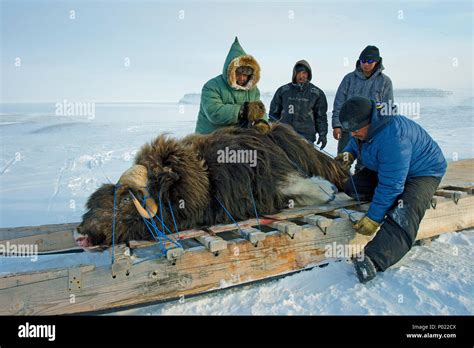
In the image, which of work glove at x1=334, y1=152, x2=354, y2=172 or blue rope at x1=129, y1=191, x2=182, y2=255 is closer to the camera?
blue rope at x1=129, y1=191, x2=182, y2=255

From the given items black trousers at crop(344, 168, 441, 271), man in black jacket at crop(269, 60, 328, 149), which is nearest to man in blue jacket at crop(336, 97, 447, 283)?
black trousers at crop(344, 168, 441, 271)

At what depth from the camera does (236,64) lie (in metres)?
4.40

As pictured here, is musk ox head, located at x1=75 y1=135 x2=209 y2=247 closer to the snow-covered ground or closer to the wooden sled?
the wooden sled

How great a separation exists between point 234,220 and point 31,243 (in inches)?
73.9

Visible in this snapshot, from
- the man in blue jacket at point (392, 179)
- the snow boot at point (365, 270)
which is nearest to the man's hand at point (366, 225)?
the man in blue jacket at point (392, 179)

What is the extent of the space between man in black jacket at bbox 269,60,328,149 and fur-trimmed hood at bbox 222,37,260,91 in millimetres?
1092

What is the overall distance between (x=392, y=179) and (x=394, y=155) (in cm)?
19

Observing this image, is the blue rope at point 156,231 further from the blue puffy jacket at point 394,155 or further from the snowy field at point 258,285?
the blue puffy jacket at point 394,155

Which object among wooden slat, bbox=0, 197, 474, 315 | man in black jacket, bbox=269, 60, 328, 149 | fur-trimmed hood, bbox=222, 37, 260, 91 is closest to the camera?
wooden slat, bbox=0, 197, 474, 315

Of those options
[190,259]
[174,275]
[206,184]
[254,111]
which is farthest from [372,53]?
[174,275]

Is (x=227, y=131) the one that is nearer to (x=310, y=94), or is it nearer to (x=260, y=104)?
(x=260, y=104)

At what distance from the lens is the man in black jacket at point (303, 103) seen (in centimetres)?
557

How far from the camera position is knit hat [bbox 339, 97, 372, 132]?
3.08 metres
